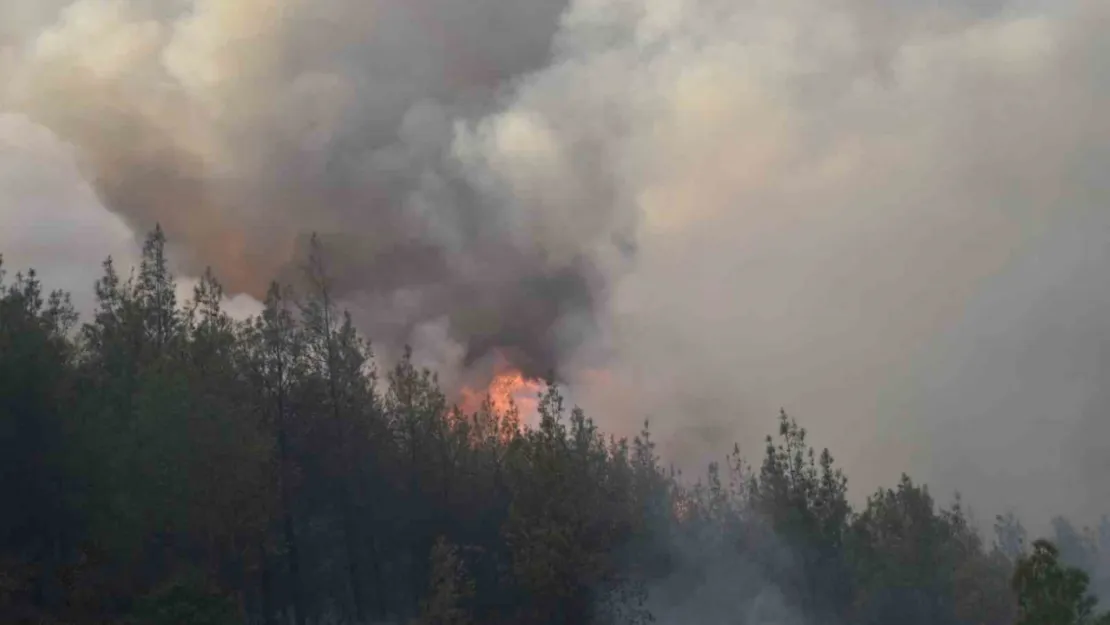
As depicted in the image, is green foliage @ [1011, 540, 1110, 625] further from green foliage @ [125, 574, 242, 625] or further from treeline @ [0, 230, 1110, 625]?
green foliage @ [125, 574, 242, 625]

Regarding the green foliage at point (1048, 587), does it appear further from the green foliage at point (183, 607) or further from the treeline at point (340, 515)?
the green foliage at point (183, 607)

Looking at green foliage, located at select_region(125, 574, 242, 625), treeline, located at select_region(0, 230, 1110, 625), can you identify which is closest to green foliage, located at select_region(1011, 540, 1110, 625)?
treeline, located at select_region(0, 230, 1110, 625)

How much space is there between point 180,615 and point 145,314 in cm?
2305

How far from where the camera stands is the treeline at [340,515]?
3722 cm

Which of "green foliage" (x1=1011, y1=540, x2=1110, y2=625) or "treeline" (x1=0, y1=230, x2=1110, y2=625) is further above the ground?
"treeline" (x1=0, y1=230, x2=1110, y2=625)

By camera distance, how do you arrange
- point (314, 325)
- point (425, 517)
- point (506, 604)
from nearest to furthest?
1. point (314, 325)
2. point (506, 604)
3. point (425, 517)

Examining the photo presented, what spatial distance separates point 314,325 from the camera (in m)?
53.1

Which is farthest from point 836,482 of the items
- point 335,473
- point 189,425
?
point 189,425

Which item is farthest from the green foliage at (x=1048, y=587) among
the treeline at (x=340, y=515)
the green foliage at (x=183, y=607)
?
the green foliage at (x=183, y=607)

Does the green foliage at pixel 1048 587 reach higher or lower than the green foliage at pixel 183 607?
lower

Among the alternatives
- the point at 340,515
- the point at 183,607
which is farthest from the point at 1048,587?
the point at 340,515

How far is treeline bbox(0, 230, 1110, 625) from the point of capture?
3722cm

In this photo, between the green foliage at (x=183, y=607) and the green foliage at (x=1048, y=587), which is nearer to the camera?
the green foliage at (x=183, y=607)

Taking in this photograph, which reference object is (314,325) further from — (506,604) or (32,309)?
(506,604)
